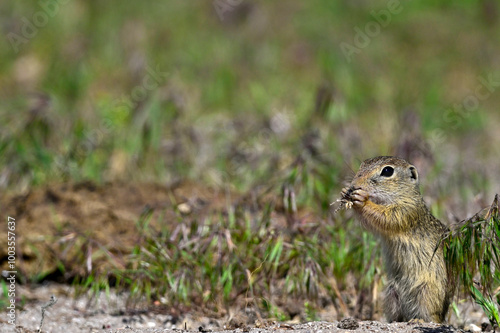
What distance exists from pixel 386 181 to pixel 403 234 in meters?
0.32

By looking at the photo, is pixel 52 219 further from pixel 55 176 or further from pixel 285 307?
pixel 285 307

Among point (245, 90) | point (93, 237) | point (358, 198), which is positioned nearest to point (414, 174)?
point (358, 198)

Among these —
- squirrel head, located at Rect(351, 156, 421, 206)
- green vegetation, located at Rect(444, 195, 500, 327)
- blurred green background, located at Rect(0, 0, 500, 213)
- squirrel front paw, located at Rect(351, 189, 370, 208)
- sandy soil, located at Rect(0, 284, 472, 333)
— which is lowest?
sandy soil, located at Rect(0, 284, 472, 333)

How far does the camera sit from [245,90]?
352 inches

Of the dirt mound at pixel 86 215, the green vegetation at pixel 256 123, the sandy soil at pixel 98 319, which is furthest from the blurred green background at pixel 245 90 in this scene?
the sandy soil at pixel 98 319

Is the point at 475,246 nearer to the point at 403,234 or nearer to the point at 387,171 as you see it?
the point at 403,234

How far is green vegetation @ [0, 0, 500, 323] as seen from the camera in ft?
14.5

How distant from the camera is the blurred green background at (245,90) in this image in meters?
6.02

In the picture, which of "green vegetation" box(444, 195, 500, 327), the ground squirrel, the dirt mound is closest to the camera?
"green vegetation" box(444, 195, 500, 327)

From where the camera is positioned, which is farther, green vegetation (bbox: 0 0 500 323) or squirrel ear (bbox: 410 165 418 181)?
green vegetation (bbox: 0 0 500 323)

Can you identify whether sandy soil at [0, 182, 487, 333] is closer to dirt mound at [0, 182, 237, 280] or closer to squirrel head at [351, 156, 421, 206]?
dirt mound at [0, 182, 237, 280]

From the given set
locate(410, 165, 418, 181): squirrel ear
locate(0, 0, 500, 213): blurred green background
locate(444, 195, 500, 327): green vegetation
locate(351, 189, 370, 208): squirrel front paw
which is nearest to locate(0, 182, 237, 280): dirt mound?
locate(0, 0, 500, 213): blurred green background

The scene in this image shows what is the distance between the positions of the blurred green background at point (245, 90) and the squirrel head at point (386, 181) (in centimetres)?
84

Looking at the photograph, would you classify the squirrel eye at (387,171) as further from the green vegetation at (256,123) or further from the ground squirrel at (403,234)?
the green vegetation at (256,123)
